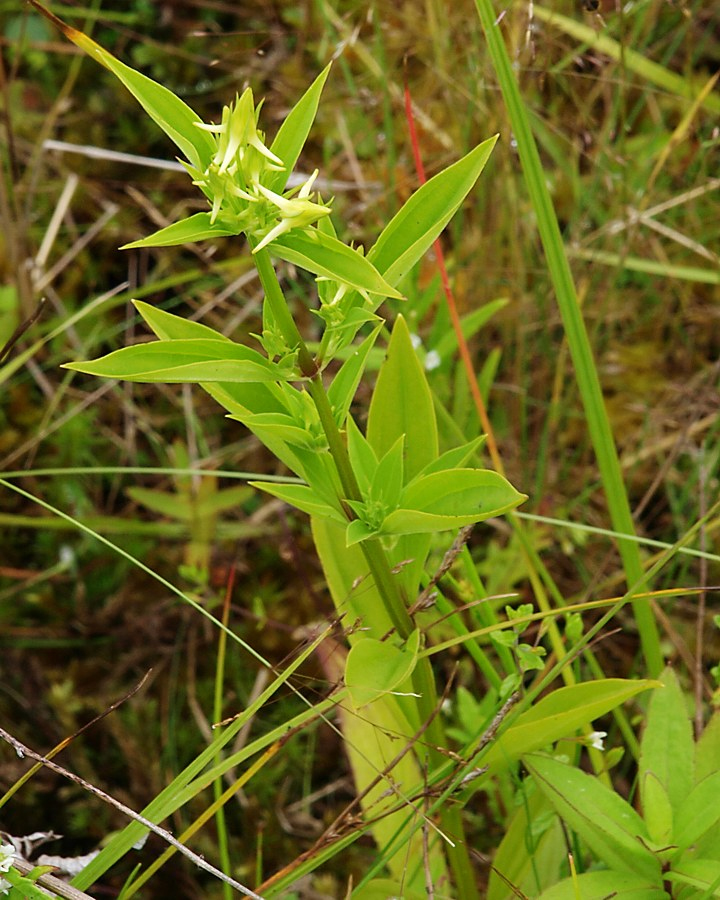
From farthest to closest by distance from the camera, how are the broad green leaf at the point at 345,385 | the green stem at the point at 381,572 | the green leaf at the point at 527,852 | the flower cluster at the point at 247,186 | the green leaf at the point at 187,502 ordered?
the green leaf at the point at 187,502 → the green leaf at the point at 527,852 → the broad green leaf at the point at 345,385 → the green stem at the point at 381,572 → the flower cluster at the point at 247,186

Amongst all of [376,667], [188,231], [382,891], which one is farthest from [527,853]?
[188,231]

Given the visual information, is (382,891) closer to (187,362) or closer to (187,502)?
(187,362)

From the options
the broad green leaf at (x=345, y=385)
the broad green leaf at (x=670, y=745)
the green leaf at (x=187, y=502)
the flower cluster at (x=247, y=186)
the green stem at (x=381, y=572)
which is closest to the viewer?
the flower cluster at (x=247, y=186)

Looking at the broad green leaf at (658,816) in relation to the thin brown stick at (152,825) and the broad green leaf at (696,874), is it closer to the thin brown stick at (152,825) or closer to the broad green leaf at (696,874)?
the broad green leaf at (696,874)

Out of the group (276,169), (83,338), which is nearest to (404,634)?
(276,169)

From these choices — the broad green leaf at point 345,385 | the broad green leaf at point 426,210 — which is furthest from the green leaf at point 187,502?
the broad green leaf at point 426,210
